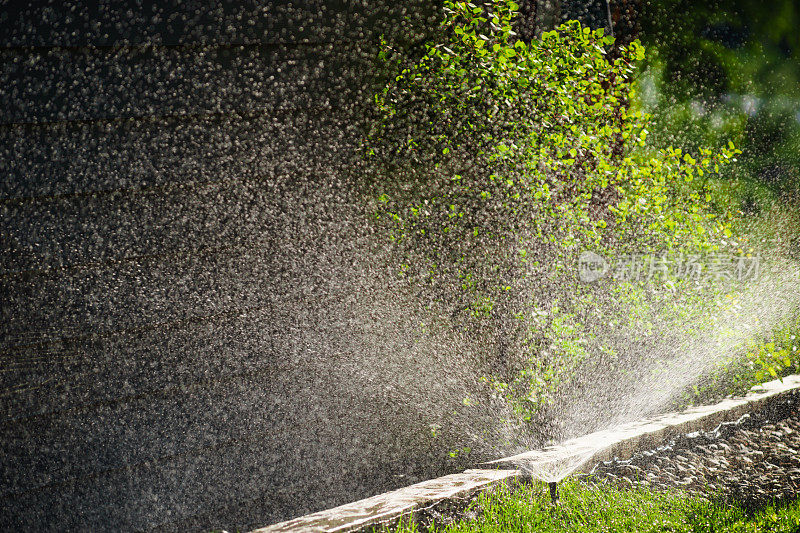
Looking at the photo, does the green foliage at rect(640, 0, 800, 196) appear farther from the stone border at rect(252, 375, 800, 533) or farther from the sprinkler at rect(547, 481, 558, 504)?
the sprinkler at rect(547, 481, 558, 504)

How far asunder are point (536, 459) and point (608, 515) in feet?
1.26

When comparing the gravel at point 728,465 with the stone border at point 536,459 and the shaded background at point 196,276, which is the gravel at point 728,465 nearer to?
the stone border at point 536,459

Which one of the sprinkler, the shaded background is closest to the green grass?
the sprinkler

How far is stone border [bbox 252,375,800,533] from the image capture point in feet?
6.69

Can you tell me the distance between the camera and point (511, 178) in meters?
2.75

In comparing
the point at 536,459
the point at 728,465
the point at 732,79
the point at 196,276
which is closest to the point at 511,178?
the point at 536,459

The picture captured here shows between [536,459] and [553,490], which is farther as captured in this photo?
[536,459]

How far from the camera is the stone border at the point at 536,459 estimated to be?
204 cm

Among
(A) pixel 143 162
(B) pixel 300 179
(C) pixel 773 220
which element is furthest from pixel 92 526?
(C) pixel 773 220

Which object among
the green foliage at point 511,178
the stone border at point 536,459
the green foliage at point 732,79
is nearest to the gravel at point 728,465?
the stone border at point 536,459

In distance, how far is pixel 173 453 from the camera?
2240 mm

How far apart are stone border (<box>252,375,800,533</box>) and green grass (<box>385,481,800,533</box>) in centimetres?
8

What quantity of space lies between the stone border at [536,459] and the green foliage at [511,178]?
1.02 feet

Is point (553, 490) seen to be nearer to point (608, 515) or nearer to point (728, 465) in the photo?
point (608, 515)
